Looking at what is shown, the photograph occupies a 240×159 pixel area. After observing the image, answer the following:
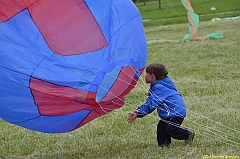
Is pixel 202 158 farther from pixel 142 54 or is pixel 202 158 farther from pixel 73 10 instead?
pixel 73 10

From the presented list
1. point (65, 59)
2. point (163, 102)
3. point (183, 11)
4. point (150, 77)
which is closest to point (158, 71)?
point (150, 77)

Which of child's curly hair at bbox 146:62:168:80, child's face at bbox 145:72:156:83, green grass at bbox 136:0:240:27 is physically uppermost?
child's curly hair at bbox 146:62:168:80

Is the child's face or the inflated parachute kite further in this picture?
the child's face

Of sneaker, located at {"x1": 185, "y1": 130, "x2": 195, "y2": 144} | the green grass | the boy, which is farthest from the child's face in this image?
the green grass

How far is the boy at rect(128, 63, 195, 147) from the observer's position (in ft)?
13.1

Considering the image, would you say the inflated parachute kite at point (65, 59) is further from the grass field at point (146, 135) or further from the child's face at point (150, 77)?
the grass field at point (146, 135)

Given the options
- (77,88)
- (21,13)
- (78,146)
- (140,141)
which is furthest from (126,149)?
(21,13)

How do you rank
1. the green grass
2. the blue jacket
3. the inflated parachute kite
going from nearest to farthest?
the inflated parachute kite, the blue jacket, the green grass

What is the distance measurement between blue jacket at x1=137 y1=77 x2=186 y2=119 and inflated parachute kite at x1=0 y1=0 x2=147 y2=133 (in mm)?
208

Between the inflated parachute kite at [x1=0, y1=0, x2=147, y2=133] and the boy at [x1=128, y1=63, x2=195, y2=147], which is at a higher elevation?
the inflated parachute kite at [x1=0, y1=0, x2=147, y2=133]

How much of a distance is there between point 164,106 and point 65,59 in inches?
36.1

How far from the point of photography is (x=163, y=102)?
13.0 feet

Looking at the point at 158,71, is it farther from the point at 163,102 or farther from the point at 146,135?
the point at 146,135

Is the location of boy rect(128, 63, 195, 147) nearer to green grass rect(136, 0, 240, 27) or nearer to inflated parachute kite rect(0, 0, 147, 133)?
inflated parachute kite rect(0, 0, 147, 133)
